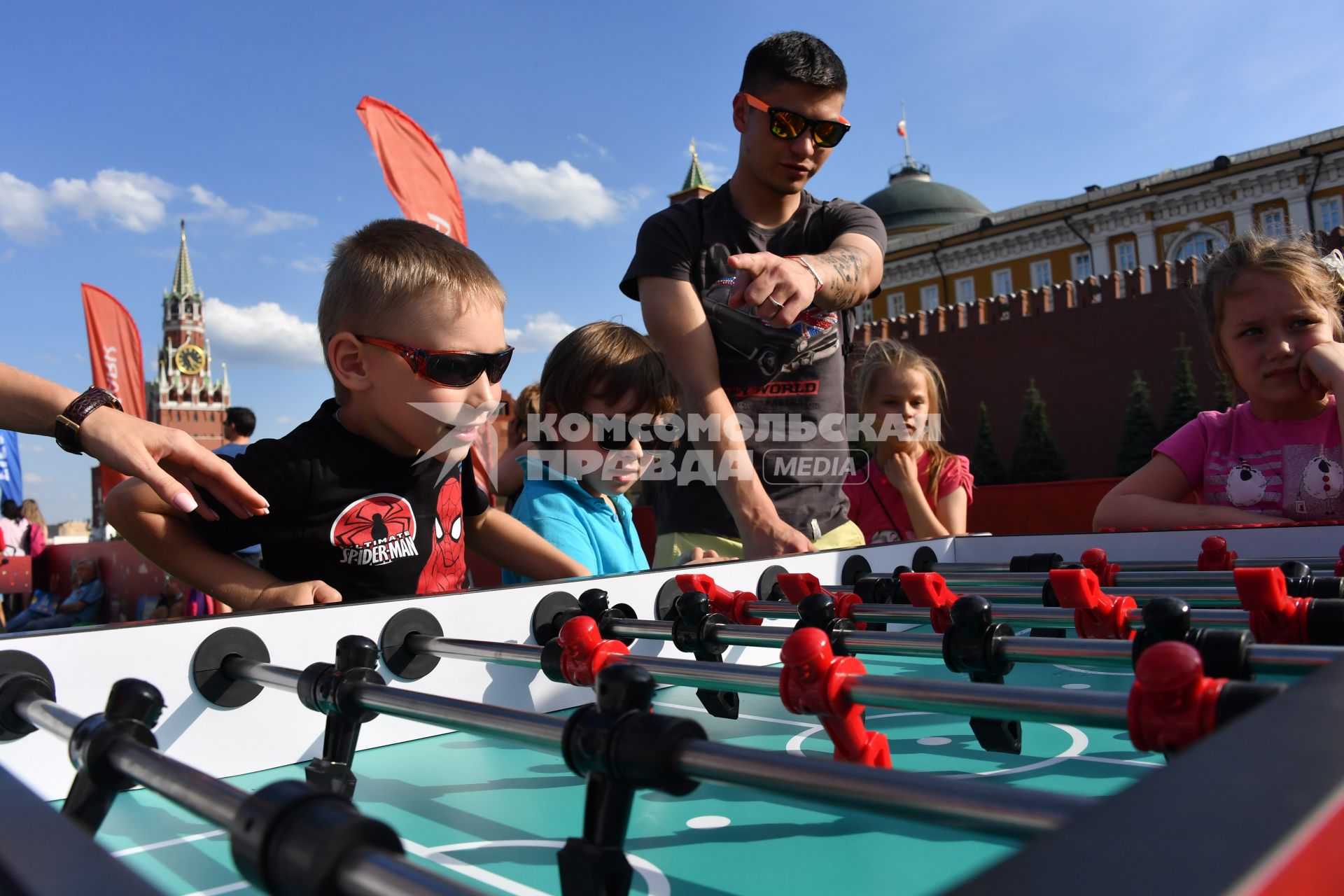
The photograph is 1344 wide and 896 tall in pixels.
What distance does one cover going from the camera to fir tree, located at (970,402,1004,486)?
71.2ft

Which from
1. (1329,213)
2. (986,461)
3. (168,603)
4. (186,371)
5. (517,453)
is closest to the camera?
(517,453)

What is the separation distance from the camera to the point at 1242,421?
9.20ft

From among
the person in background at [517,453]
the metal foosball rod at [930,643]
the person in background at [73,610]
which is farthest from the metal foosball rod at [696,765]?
the person in background at [73,610]

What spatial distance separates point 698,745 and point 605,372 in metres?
2.13

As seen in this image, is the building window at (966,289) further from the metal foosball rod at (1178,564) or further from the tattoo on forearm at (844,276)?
the metal foosball rod at (1178,564)

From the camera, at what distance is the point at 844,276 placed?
91.2 inches

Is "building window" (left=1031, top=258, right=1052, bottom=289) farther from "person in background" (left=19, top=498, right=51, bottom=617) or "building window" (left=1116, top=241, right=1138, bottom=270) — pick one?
"person in background" (left=19, top=498, right=51, bottom=617)

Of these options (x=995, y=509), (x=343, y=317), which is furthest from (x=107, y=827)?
(x=995, y=509)

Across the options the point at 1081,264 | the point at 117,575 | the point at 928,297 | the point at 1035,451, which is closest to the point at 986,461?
the point at 1035,451

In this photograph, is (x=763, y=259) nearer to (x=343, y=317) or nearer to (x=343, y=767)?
(x=343, y=317)

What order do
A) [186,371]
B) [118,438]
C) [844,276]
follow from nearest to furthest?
[118,438]
[844,276]
[186,371]

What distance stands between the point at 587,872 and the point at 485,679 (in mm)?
785

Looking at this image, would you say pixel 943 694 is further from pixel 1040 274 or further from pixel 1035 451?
pixel 1040 274

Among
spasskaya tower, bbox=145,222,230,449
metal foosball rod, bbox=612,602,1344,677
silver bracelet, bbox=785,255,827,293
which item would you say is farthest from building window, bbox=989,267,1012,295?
spasskaya tower, bbox=145,222,230,449
